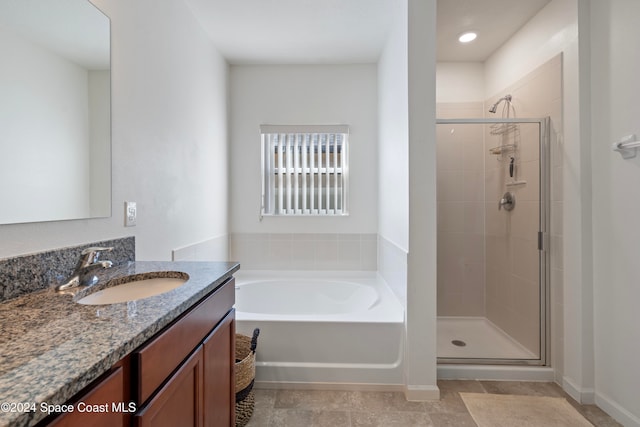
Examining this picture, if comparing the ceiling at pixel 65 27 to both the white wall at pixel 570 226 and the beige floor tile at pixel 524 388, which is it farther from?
the beige floor tile at pixel 524 388

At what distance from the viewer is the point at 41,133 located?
3.32ft

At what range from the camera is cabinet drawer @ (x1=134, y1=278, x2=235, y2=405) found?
2.18 feet

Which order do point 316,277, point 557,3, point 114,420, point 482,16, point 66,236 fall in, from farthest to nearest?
point 316,277 < point 482,16 < point 557,3 < point 66,236 < point 114,420

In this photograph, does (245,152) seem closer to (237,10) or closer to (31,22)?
(237,10)

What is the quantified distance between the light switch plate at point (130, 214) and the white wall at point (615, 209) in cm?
252

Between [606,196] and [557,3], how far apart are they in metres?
1.32

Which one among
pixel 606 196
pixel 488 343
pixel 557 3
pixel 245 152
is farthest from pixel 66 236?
pixel 557 3

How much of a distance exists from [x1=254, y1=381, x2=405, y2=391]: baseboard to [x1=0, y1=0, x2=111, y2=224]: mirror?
4.56ft

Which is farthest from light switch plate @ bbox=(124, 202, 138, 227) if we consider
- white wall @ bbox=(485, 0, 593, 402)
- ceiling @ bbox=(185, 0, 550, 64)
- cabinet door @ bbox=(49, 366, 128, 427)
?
white wall @ bbox=(485, 0, 593, 402)

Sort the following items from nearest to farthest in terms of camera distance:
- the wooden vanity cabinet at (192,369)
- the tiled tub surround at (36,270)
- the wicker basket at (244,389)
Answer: the wooden vanity cabinet at (192,369) → the tiled tub surround at (36,270) → the wicker basket at (244,389)

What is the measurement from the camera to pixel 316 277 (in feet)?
Result: 9.68

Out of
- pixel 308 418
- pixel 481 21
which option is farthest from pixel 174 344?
pixel 481 21

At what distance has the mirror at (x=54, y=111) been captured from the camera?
0.92 meters

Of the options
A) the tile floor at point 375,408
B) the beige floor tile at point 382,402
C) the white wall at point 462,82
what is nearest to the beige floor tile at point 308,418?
the tile floor at point 375,408
